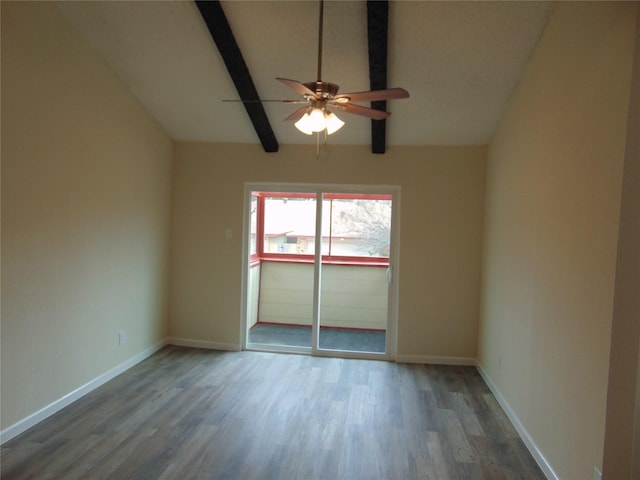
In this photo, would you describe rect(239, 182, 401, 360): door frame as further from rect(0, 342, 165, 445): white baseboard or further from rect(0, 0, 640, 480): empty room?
rect(0, 342, 165, 445): white baseboard

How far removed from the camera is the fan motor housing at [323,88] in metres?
2.27

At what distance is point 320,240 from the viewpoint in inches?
176

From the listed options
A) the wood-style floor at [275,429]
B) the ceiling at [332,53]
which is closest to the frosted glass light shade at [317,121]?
the ceiling at [332,53]

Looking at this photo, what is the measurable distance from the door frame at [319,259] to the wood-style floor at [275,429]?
45 centimetres

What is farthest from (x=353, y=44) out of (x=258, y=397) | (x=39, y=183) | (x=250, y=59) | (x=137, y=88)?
(x=258, y=397)

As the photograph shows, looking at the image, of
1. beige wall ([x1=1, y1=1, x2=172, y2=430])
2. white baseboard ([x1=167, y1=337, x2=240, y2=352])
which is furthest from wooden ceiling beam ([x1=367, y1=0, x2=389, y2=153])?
white baseboard ([x1=167, y1=337, x2=240, y2=352])

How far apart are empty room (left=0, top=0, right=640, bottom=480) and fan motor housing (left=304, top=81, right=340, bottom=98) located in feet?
0.04

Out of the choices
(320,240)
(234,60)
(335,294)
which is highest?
(234,60)

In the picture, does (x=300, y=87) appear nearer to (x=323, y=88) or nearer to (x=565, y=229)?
(x=323, y=88)

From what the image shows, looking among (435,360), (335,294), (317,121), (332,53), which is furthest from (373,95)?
(435,360)

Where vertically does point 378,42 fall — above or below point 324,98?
above

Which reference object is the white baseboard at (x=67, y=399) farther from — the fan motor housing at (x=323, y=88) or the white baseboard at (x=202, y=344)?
the fan motor housing at (x=323, y=88)

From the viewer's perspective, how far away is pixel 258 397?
132 inches

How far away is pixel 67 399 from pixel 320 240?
8.84 feet
